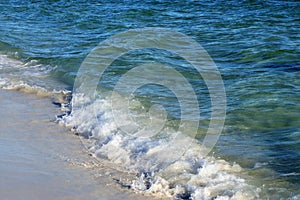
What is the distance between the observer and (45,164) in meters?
5.69

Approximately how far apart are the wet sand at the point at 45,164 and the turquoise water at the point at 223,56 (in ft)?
4.37

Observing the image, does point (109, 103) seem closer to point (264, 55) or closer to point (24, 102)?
point (24, 102)

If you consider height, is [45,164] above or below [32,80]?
above

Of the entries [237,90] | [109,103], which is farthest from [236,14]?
[109,103]

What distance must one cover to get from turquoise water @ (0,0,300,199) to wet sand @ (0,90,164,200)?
1.33 metres

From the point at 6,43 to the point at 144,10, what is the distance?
4612 millimetres

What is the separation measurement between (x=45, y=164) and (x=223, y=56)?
5.62 m

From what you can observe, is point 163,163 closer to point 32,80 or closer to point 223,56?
point 32,80

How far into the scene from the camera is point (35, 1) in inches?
769

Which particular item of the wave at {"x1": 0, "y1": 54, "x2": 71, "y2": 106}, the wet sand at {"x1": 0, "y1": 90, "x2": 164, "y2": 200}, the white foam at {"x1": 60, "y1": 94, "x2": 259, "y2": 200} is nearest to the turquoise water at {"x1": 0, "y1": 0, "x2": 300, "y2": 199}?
the wave at {"x1": 0, "y1": 54, "x2": 71, "y2": 106}

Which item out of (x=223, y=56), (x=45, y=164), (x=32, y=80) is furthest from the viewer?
(x=223, y=56)

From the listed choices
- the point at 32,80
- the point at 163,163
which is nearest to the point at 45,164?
the point at 163,163

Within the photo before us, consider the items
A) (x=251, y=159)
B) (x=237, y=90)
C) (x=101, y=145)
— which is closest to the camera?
(x=251, y=159)

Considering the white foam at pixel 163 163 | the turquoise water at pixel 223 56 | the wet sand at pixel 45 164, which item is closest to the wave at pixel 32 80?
the turquoise water at pixel 223 56
